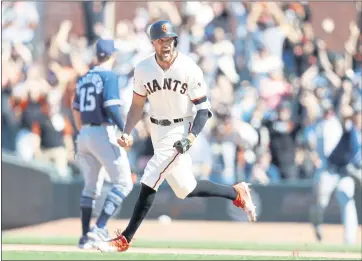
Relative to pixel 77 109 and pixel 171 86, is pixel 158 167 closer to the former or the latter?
pixel 171 86

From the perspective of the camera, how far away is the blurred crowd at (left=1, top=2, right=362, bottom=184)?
14977 millimetres

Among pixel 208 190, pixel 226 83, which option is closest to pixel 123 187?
pixel 208 190

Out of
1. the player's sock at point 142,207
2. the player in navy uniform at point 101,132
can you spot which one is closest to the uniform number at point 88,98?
the player in navy uniform at point 101,132

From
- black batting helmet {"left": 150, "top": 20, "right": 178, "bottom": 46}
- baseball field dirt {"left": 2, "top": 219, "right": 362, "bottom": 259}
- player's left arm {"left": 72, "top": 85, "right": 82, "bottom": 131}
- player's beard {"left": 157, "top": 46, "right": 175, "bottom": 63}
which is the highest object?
black batting helmet {"left": 150, "top": 20, "right": 178, "bottom": 46}

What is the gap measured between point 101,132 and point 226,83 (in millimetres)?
5456

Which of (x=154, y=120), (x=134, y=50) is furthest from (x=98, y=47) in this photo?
(x=134, y=50)

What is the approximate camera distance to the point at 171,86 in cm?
773

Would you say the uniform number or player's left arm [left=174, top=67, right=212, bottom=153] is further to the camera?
the uniform number

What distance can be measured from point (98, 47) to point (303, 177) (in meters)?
6.76

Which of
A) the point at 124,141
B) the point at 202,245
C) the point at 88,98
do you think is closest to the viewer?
the point at 124,141

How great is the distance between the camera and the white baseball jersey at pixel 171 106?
7.69 m

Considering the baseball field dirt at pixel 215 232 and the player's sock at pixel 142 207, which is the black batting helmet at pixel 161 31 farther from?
the baseball field dirt at pixel 215 232

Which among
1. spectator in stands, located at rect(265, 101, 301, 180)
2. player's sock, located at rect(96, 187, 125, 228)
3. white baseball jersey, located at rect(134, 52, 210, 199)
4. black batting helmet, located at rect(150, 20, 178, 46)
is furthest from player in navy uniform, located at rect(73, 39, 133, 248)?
spectator in stands, located at rect(265, 101, 301, 180)

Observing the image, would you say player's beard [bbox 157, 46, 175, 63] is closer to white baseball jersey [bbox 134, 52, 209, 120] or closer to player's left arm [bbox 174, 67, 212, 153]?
white baseball jersey [bbox 134, 52, 209, 120]
